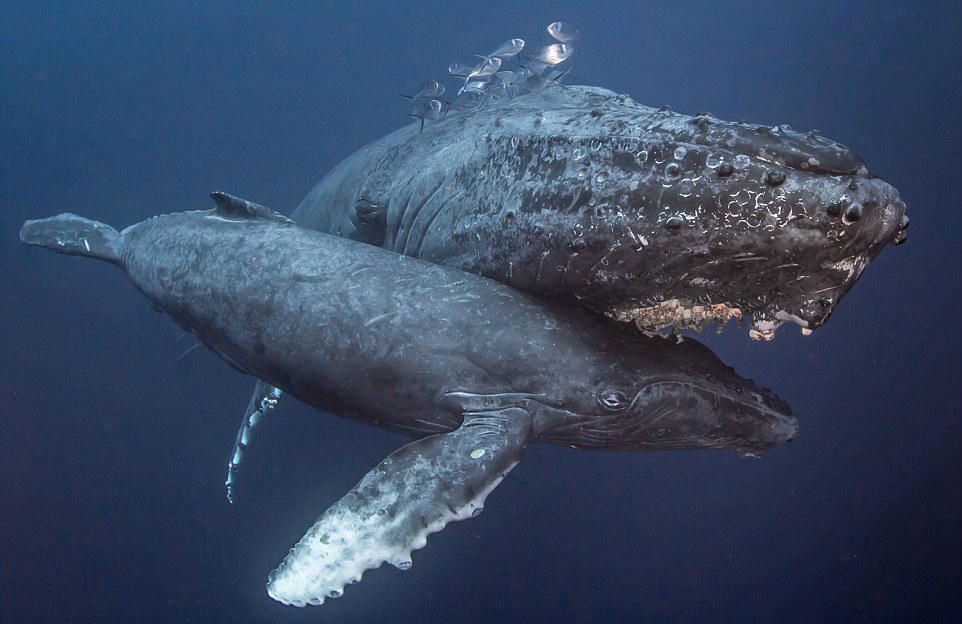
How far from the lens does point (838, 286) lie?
3.47 meters

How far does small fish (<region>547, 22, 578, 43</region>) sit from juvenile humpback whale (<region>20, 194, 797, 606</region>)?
527cm

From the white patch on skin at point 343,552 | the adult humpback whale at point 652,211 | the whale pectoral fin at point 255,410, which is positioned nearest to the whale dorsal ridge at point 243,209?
Result: the adult humpback whale at point 652,211

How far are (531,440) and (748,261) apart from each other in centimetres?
193

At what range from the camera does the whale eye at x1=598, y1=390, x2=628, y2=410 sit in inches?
174

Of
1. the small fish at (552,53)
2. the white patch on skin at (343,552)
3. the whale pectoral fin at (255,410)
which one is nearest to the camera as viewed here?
the white patch on skin at (343,552)

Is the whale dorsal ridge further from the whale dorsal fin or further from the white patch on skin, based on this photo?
the white patch on skin

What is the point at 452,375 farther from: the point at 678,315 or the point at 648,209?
the point at 648,209

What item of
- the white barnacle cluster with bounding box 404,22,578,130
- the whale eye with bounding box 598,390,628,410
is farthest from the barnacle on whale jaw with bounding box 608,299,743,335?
the white barnacle cluster with bounding box 404,22,578,130

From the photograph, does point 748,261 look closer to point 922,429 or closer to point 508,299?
point 508,299

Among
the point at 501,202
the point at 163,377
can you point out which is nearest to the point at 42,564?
the point at 163,377

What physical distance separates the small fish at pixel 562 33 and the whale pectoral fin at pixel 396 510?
644 cm

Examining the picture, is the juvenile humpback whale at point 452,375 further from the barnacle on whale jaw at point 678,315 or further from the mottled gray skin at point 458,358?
the barnacle on whale jaw at point 678,315

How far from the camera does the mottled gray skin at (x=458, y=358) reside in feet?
14.5

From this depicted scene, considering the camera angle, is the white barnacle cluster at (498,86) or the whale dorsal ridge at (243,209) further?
the whale dorsal ridge at (243,209)
